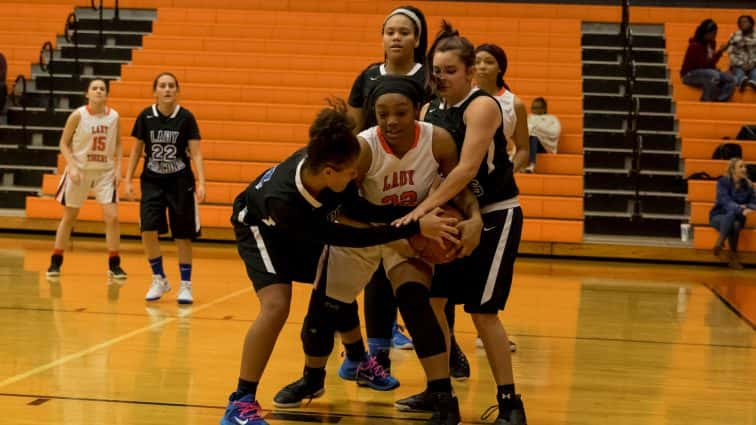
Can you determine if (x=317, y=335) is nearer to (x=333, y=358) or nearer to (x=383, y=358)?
(x=383, y=358)

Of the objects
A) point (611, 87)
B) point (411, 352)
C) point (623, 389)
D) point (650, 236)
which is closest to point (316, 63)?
point (611, 87)

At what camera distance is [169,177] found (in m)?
6.30

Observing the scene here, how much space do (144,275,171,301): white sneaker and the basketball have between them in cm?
328

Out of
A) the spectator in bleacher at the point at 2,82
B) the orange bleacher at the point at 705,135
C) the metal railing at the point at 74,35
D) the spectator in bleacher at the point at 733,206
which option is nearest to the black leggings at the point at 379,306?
the spectator in bleacher at the point at 733,206

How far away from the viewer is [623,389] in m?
4.37

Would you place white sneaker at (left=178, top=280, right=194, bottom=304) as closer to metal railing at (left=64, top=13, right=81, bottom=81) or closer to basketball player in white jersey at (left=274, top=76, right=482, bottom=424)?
basketball player in white jersey at (left=274, top=76, right=482, bottom=424)

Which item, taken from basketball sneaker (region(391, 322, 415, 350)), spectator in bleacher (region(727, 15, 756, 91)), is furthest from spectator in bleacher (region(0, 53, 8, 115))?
spectator in bleacher (region(727, 15, 756, 91))

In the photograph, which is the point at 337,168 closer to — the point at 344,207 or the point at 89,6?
the point at 344,207

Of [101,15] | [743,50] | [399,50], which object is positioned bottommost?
[399,50]

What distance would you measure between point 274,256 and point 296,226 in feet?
0.94

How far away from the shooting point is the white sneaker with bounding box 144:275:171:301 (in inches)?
252

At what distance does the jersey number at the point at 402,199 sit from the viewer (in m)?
3.59

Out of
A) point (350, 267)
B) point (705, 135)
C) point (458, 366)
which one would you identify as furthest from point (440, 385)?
point (705, 135)

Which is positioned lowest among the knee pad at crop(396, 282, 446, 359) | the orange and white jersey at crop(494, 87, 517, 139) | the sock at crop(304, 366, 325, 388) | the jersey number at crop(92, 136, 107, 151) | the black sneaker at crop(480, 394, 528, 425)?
the black sneaker at crop(480, 394, 528, 425)
